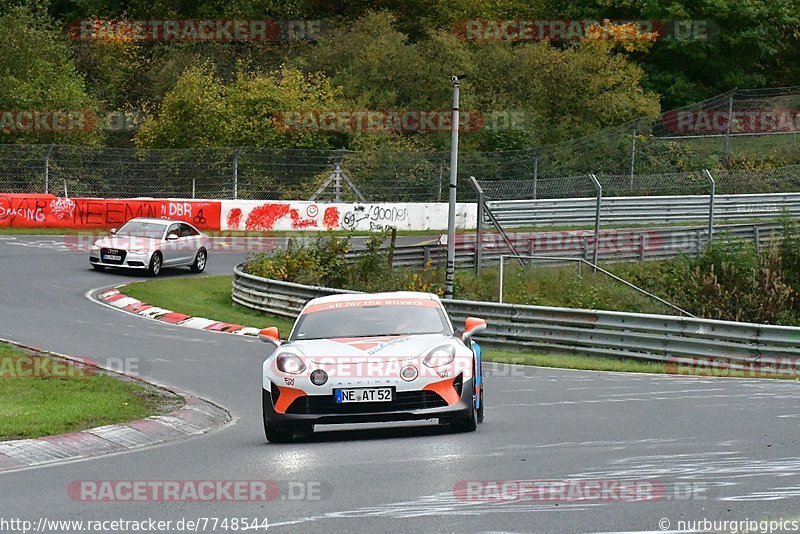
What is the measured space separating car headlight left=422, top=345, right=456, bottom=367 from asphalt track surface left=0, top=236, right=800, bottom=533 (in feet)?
2.21

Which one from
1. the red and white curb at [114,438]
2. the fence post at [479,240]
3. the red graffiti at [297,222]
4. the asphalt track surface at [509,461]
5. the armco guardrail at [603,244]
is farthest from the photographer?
the red graffiti at [297,222]

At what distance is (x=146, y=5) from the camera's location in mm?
68938

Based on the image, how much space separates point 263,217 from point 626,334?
76.6 ft

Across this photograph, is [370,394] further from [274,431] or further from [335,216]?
[335,216]

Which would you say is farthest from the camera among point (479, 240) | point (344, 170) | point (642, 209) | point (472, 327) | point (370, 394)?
point (344, 170)

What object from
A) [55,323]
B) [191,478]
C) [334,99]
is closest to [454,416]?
[191,478]

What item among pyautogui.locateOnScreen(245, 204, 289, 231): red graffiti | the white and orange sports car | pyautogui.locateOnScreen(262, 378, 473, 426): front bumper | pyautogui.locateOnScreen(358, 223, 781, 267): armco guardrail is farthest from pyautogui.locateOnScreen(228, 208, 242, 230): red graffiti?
pyautogui.locateOnScreen(262, 378, 473, 426): front bumper

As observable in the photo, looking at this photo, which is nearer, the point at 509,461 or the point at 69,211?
the point at 509,461

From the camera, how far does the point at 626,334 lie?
2148 cm

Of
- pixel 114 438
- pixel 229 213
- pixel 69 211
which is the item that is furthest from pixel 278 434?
pixel 69 211

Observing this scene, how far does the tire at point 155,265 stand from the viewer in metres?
33.2

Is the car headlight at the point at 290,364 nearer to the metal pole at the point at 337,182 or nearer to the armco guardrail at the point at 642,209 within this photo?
the armco guardrail at the point at 642,209

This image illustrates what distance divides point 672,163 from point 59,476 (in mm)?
37379

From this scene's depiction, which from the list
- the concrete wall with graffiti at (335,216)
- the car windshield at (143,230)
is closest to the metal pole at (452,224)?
the car windshield at (143,230)
